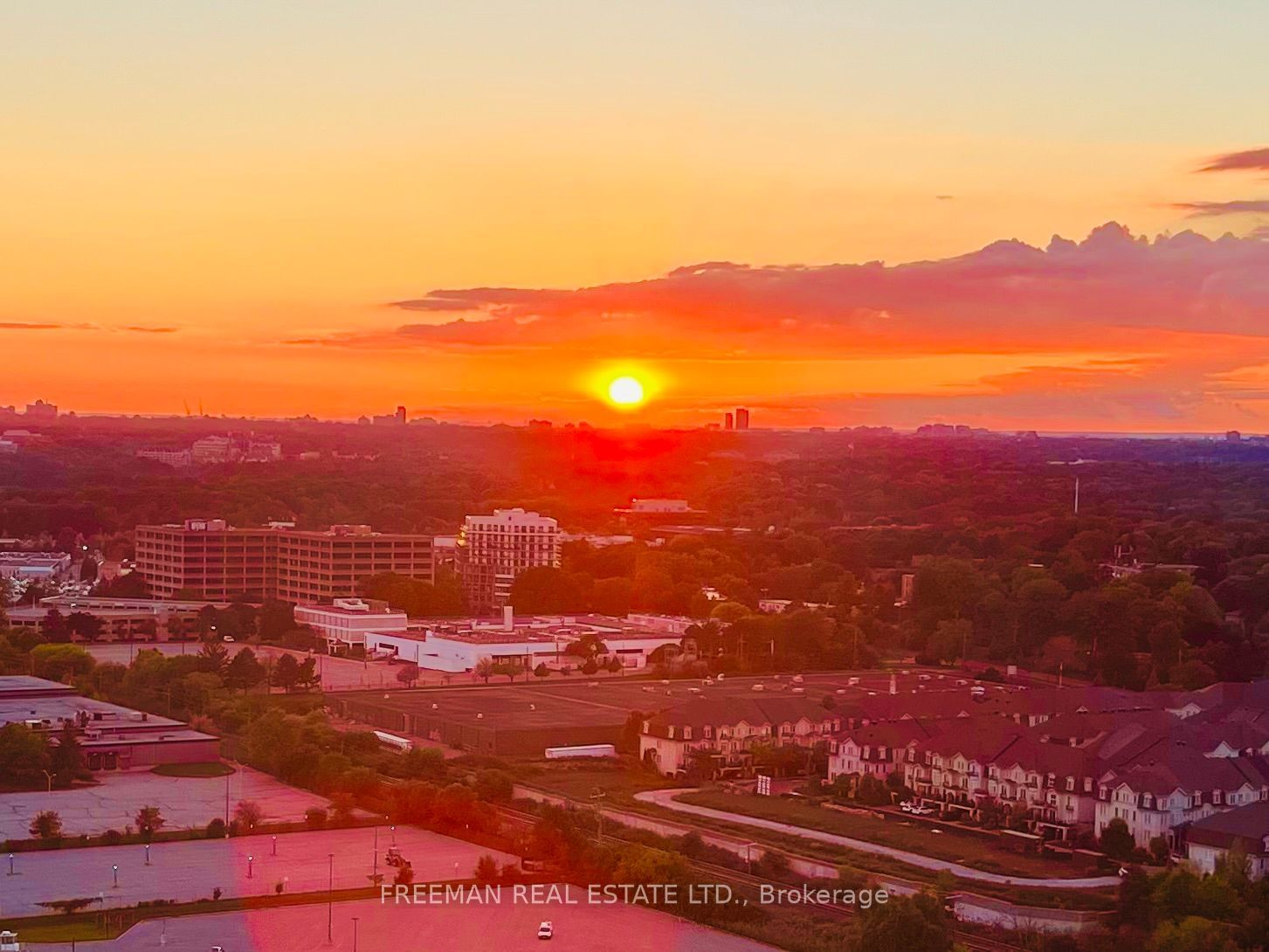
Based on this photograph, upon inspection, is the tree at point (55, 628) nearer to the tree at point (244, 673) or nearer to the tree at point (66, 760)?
the tree at point (244, 673)

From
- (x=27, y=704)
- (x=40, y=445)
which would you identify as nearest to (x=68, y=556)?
(x=40, y=445)

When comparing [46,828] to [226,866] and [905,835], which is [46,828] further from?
[905,835]

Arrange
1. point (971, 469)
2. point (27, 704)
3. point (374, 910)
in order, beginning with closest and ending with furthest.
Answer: point (374, 910) < point (27, 704) < point (971, 469)

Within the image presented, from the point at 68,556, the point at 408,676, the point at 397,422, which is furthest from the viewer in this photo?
the point at 397,422

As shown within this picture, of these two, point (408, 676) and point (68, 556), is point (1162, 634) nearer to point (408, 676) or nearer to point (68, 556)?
point (408, 676)

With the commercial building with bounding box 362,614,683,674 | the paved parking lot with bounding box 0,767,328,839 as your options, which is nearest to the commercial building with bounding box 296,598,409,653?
the commercial building with bounding box 362,614,683,674

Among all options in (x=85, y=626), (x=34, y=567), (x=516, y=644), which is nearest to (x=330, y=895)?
(x=516, y=644)

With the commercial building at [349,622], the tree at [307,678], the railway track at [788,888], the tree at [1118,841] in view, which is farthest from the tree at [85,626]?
the tree at [1118,841]
